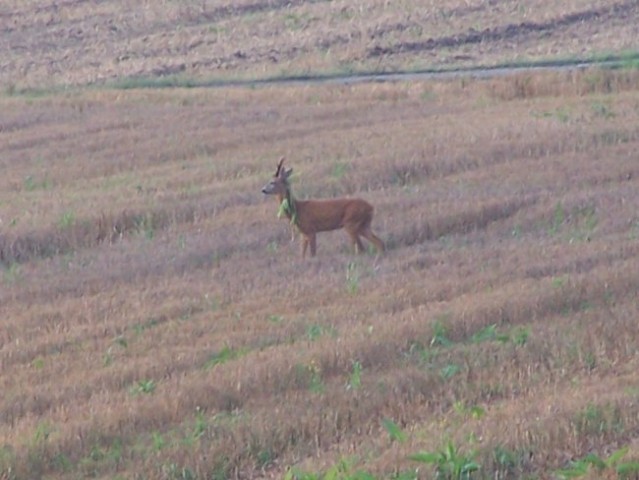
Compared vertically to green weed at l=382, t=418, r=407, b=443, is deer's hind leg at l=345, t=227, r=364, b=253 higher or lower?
lower

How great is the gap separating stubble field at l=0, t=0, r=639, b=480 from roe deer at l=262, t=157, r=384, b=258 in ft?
1.14

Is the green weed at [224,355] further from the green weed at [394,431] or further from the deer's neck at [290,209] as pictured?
the deer's neck at [290,209]

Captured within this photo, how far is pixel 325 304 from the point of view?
1219 cm

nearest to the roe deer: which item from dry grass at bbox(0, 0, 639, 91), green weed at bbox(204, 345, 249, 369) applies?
green weed at bbox(204, 345, 249, 369)

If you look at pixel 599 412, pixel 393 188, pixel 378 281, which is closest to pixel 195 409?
pixel 599 412

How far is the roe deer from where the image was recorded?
1471 cm

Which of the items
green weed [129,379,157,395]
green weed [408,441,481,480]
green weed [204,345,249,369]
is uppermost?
green weed [408,441,481,480]

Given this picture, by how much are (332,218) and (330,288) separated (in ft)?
7.07

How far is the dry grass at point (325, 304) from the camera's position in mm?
8680

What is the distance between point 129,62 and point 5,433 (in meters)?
34.1

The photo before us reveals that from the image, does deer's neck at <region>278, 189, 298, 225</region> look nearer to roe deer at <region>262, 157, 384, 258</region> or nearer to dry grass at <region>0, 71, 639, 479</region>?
roe deer at <region>262, 157, 384, 258</region>

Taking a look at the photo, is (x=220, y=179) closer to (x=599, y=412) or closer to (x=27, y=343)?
(x=27, y=343)

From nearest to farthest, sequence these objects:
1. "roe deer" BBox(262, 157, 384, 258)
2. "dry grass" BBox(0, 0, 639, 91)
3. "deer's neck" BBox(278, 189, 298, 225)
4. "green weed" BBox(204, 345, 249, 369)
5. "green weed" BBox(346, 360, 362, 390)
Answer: "green weed" BBox(346, 360, 362, 390), "green weed" BBox(204, 345, 249, 369), "roe deer" BBox(262, 157, 384, 258), "deer's neck" BBox(278, 189, 298, 225), "dry grass" BBox(0, 0, 639, 91)

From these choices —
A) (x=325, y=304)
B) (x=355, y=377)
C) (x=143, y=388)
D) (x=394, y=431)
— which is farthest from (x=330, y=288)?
(x=394, y=431)
